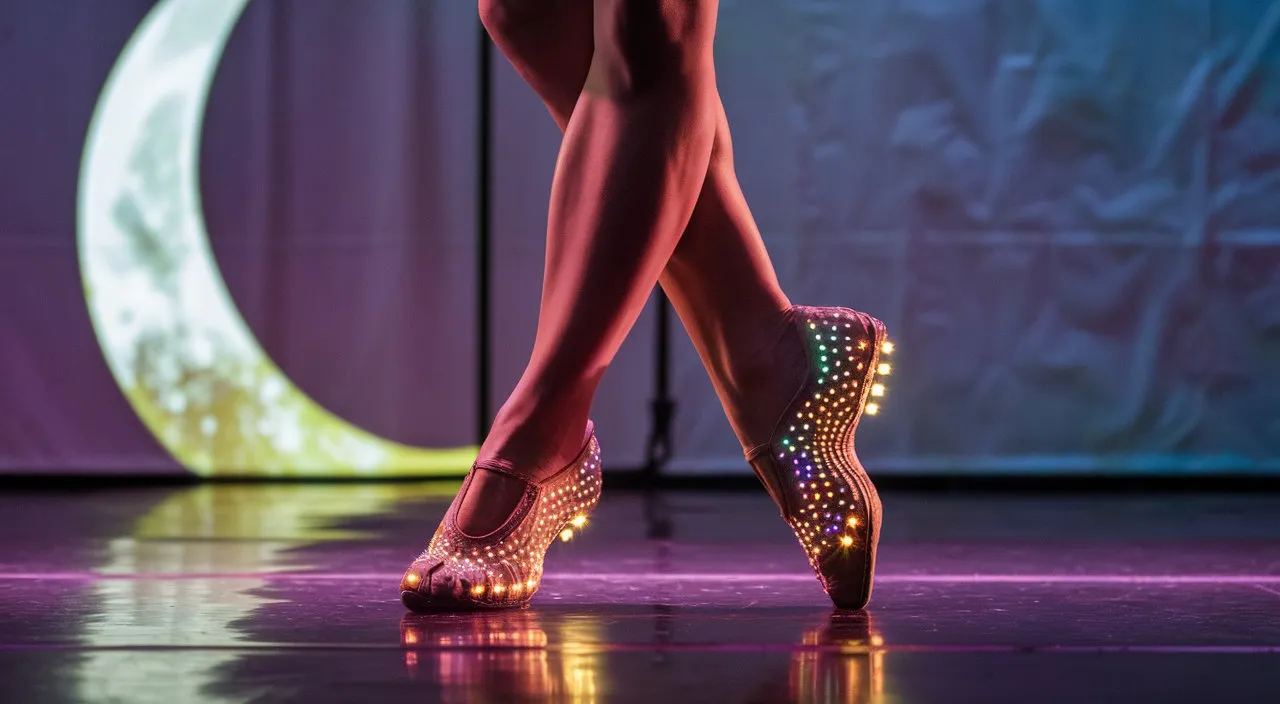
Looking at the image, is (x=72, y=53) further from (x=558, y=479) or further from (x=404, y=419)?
(x=558, y=479)

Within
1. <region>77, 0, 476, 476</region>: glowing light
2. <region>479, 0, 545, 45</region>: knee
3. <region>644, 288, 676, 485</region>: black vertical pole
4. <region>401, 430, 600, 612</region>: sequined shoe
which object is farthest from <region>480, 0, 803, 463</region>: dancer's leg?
<region>77, 0, 476, 476</region>: glowing light

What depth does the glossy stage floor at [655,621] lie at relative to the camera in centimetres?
75

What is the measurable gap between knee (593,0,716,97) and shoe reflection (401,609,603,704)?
16.9 inches

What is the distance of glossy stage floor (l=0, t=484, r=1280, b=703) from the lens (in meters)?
0.75

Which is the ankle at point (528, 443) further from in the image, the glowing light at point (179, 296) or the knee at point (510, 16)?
the glowing light at point (179, 296)

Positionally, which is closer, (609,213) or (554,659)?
(554,659)

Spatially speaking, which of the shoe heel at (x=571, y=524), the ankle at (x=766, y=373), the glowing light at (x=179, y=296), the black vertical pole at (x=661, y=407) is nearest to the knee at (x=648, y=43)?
the ankle at (x=766, y=373)

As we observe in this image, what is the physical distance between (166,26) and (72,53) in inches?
8.5

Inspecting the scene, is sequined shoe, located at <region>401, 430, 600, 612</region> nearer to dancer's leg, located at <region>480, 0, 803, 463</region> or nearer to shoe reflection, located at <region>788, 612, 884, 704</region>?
dancer's leg, located at <region>480, 0, 803, 463</region>

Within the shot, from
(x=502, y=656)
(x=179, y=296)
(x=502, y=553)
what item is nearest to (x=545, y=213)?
(x=179, y=296)

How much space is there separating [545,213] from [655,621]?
1.99 m

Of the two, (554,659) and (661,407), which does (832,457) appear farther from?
(661,407)

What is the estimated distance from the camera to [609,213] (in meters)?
1.07

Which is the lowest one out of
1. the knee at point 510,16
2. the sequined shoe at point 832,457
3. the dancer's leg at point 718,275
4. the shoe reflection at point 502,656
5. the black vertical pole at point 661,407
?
the black vertical pole at point 661,407
